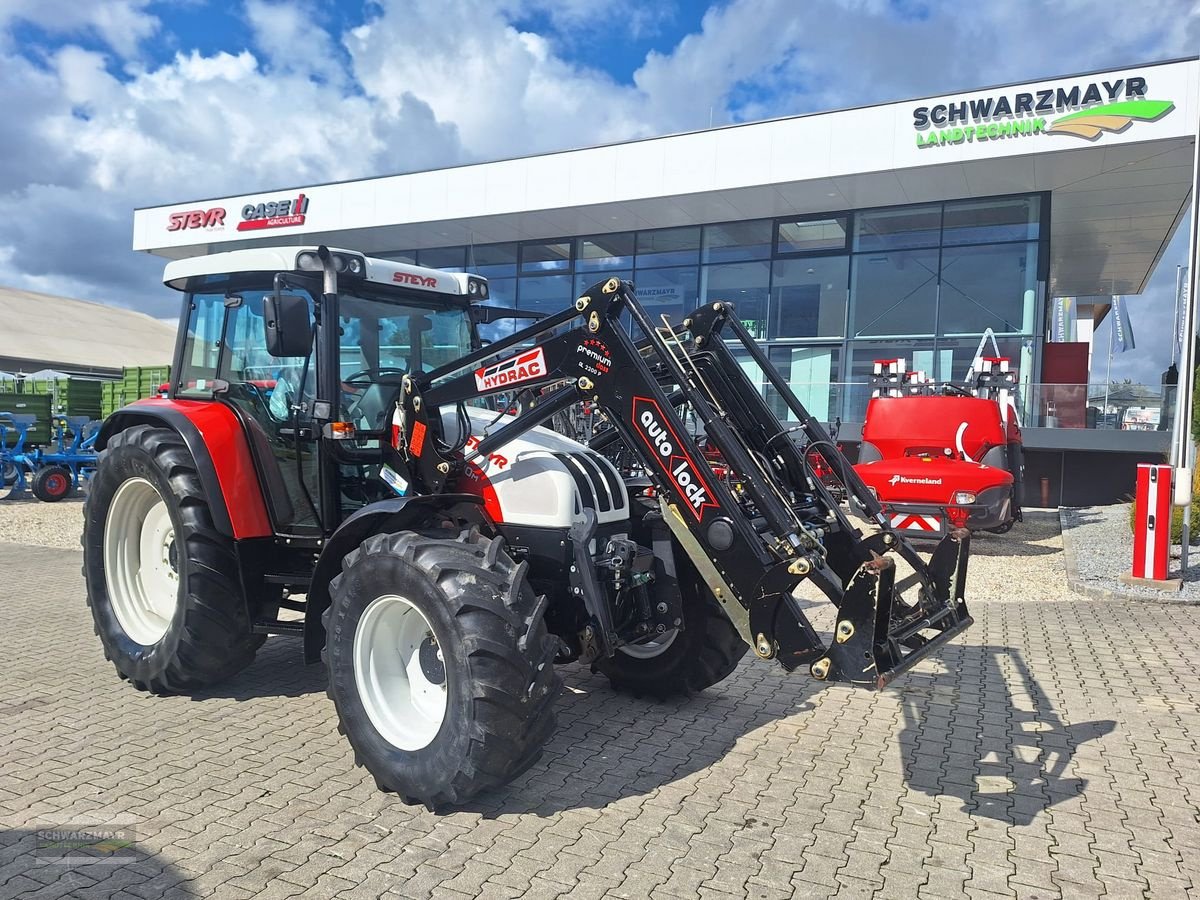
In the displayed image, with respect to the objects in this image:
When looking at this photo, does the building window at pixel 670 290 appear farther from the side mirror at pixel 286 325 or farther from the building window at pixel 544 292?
the side mirror at pixel 286 325

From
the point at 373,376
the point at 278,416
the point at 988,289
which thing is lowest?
the point at 278,416

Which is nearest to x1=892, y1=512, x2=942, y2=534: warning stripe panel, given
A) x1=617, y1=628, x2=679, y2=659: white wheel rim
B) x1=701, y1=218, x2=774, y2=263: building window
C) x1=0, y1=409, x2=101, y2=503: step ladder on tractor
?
x1=617, y1=628, x2=679, y2=659: white wheel rim

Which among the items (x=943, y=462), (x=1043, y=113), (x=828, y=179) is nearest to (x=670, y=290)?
(x=828, y=179)

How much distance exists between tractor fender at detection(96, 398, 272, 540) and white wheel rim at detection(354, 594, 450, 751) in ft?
4.09

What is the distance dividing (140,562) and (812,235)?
55.3 feet

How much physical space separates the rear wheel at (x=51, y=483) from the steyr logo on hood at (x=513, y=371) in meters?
14.3

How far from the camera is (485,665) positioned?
3.29 meters

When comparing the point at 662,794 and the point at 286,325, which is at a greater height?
the point at 286,325

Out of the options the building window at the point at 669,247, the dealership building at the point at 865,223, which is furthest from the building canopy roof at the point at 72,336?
the building window at the point at 669,247

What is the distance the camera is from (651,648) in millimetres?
4961

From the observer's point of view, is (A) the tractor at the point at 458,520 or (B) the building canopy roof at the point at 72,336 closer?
(A) the tractor at the point at 458,520

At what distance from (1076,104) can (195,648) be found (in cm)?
1605

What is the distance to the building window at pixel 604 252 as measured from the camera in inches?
842
